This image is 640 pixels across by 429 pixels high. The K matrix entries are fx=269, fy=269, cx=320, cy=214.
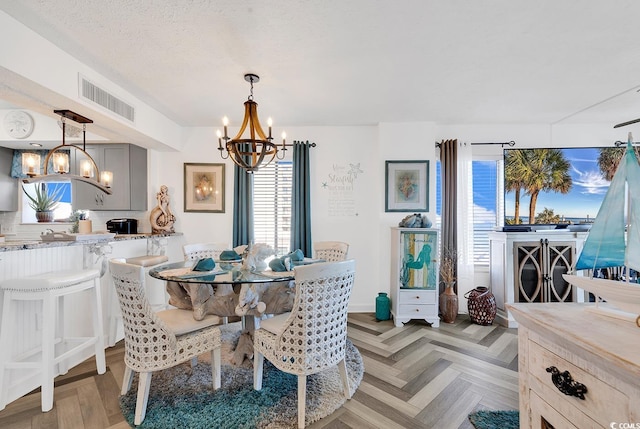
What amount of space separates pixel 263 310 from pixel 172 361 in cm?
67

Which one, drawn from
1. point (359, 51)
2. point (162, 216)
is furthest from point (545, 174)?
point (162, 216)

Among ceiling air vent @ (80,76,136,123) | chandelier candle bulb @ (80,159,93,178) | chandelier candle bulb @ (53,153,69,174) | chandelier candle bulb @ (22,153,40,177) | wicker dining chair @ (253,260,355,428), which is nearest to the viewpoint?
wicker dining chair @ (253,260,355,428)

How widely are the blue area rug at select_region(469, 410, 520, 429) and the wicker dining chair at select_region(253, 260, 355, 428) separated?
942mm

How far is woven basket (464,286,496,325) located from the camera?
330cm

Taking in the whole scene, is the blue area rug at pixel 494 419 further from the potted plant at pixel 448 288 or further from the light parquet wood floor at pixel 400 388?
the potted plant at pixel 448 288

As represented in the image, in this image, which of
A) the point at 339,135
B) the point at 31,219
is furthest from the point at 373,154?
the point at 31,219

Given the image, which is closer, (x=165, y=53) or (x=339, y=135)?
(x=165, y=53)

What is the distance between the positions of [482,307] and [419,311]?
0.78 meters

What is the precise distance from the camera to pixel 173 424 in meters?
1.69

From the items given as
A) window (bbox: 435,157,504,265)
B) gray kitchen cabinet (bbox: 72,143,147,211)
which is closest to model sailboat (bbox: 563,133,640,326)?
window (bbox: 435,157,504,265)

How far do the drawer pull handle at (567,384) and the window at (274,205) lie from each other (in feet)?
10.7

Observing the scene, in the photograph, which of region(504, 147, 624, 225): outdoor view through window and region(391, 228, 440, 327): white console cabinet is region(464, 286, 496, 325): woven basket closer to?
region(391, 228, 440, 327): white console cabinet

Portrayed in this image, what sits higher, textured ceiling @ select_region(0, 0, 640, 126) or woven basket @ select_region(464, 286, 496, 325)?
textured ceiling @ select_region(0, 0, 640, 126)

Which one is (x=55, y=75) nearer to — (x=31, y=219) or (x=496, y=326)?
(x=31, y=219)
